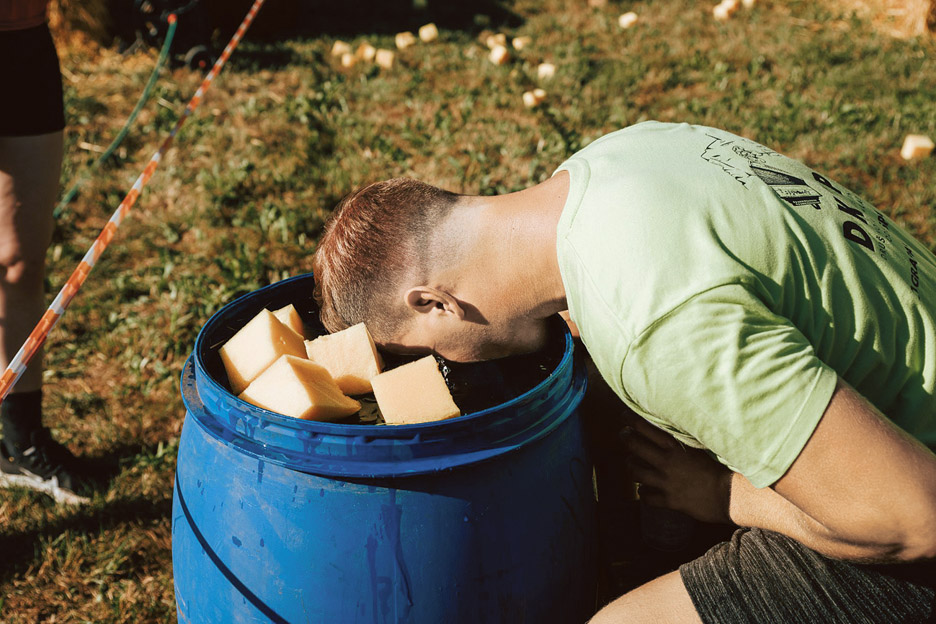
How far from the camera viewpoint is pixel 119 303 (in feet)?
12.5

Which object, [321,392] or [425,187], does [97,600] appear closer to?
[321,392]

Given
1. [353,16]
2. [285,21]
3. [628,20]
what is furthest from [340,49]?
[628,20]

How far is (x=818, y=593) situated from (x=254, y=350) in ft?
4.66

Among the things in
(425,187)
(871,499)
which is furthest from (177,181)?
(871,499)

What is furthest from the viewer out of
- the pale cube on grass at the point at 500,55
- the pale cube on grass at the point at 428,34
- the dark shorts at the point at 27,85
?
the pale cube on grass at the point at 428,34

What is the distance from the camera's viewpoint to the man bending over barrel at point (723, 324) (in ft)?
4.72

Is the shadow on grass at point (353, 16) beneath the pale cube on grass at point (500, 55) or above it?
above

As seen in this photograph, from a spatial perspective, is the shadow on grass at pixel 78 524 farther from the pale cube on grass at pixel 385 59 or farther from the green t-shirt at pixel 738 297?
the pale cube on grass at pixel 385 59

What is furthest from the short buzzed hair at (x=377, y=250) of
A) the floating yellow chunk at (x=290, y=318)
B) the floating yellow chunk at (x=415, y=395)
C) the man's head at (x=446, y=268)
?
the floating yellow chunk at (x=415, y=395)

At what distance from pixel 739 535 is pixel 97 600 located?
79.0 inches

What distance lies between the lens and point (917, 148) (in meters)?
4.55

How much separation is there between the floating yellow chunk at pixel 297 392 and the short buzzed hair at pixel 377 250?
0.24 metres

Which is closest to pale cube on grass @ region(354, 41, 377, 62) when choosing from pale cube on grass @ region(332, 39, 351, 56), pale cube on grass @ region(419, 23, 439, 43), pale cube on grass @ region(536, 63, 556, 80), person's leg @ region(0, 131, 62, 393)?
pale cube on grass @ region(332, 39, 351, 56)

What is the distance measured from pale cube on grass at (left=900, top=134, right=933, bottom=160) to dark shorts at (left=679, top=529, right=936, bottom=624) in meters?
3.63
